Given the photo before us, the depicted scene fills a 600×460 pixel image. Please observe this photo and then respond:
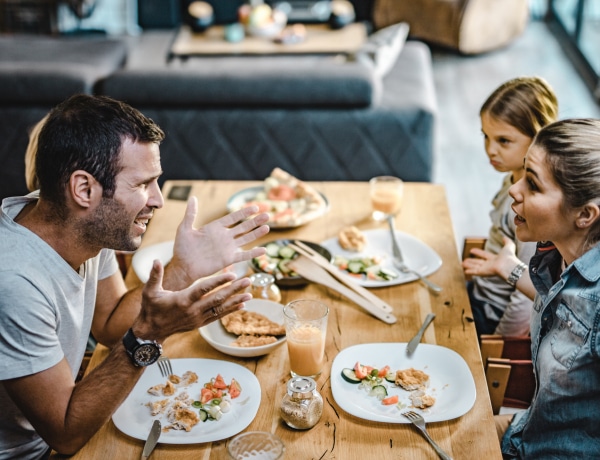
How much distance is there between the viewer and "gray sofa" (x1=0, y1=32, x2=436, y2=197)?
3.42 m

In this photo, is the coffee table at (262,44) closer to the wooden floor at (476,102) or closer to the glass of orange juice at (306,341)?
the wooden floor at (476,102)

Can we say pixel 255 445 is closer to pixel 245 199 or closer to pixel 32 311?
pixel 32 311

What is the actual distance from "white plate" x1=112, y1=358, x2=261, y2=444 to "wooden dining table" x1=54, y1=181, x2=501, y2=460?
0.02m

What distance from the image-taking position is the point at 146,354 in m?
1.48

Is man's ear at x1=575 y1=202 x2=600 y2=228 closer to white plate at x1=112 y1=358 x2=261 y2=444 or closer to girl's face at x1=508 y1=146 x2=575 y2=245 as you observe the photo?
girl's face at x1=508 y1=146 x2=575 y2=245

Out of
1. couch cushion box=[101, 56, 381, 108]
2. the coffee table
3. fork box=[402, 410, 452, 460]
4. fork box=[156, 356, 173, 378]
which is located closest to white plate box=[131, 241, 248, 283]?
fork box=[156, 356, 173, 378]

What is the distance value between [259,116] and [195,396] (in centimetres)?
214

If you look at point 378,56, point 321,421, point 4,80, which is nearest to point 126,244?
point 321,421

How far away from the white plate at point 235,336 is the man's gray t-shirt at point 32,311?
302 millimetres

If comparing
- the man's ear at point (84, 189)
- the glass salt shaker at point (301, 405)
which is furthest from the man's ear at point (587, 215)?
the man's ear at point (84, 189)

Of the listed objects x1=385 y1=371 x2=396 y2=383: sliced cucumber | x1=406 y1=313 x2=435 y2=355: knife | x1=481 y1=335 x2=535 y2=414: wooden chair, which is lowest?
x1=481 y1=335 x2=535 y2=414: wooden chair

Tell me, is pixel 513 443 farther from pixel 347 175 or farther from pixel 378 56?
pixel 378 56

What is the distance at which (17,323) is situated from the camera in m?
1.44

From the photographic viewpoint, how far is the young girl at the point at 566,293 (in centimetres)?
146
